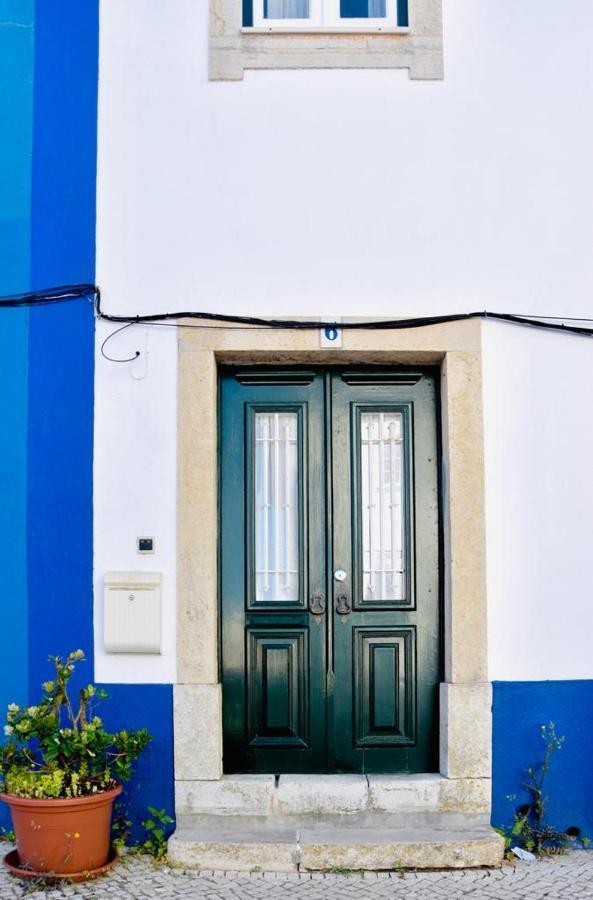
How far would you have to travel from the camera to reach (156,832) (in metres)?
5.14

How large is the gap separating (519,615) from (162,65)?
3469 mm

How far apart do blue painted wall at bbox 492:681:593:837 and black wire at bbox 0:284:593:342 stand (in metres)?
1.87

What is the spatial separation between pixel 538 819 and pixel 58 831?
2.40m

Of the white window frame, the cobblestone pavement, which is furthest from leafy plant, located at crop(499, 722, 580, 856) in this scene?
the white window frame

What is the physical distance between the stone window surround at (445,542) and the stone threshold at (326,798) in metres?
0.02

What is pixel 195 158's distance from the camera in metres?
5.47

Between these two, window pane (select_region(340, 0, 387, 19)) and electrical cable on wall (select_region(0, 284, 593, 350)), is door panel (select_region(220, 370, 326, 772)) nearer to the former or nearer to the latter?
electrical cable on wall (select_region(0, 284, 593, 350))

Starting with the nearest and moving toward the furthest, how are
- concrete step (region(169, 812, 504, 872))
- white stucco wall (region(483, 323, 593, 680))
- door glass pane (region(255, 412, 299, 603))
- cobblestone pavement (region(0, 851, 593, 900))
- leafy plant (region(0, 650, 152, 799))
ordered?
1. cobblestone pavement (region(0, 851, 593, 900))
2. leafy plant (region(0, 650, 152, 799))
3. concrete step (region(169, 812, 504, 872))
4. white stucco wall (region(483, 323, 593, 680))
5. door glass pane (region(255, 412, 299, 603))

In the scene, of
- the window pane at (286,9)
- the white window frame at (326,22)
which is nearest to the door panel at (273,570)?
the white window frame at (326,22)

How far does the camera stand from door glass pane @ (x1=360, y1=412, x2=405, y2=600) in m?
5.55

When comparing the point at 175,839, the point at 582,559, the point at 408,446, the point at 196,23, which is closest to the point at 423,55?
the point at 196,23

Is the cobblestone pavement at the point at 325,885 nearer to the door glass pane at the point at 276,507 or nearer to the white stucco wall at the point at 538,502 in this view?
the white stucco wall at the point at 538,502

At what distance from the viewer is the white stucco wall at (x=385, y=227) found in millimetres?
5363

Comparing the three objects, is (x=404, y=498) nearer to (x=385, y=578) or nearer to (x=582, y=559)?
(x=385, y=578)
